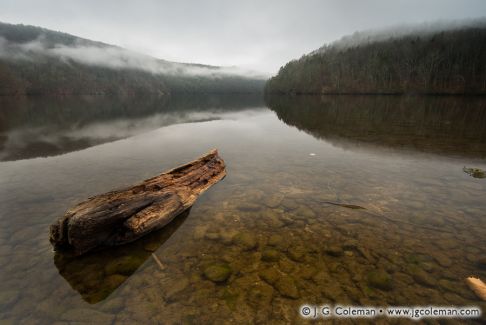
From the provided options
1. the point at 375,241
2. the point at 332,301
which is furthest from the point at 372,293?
the point at 375,241

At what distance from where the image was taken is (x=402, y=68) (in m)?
121

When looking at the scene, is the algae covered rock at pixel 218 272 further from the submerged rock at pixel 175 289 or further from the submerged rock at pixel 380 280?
the submerged rock at pixel 380 280

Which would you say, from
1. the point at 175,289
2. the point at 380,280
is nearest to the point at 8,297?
the point at 175,289

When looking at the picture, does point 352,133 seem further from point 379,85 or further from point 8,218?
point 379,85

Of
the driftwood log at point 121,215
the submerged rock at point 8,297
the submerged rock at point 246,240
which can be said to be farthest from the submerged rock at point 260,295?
the submerged rock at point 8,297

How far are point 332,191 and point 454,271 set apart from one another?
17.2 feet

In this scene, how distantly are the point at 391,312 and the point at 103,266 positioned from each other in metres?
6.74

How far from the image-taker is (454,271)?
5.82 metres

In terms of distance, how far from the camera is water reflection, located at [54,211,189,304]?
5.62m

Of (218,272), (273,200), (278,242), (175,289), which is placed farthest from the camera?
(273,200)

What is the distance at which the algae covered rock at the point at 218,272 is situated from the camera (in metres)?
5.87

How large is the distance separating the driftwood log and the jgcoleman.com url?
16.5 feet

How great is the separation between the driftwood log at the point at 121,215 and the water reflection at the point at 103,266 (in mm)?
239

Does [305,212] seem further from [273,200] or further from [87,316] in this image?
[87,316]
